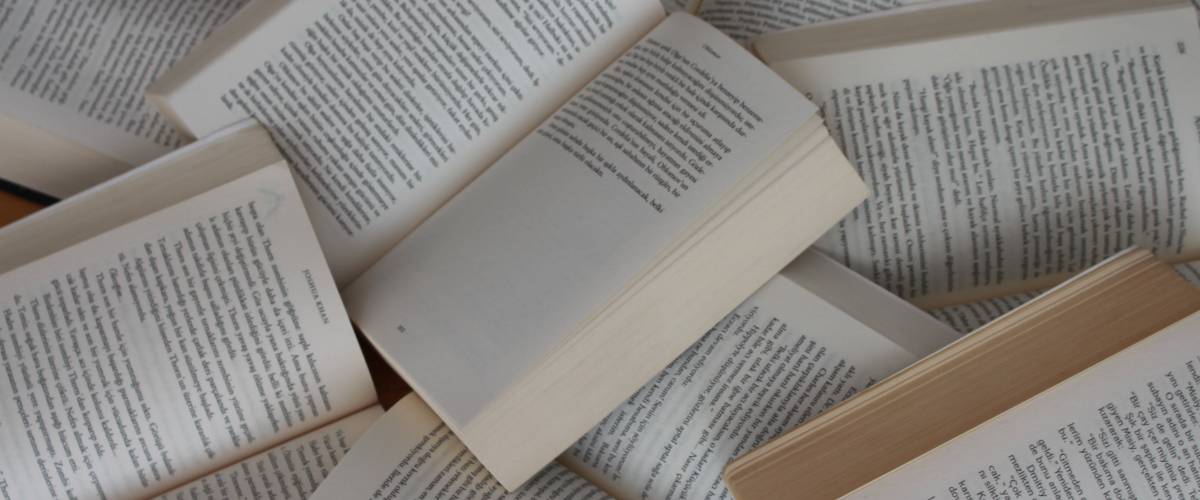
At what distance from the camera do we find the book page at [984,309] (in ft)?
2.58

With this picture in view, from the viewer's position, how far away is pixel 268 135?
73cm

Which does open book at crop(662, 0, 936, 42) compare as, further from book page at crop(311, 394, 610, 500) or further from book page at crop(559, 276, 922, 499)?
book page at crop(311, 394, 610, 500)

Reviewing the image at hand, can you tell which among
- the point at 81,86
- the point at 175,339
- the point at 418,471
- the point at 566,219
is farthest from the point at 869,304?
the point at 81,86

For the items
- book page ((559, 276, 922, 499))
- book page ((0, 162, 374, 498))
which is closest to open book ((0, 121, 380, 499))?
book page ((0, 162, 374, 498))

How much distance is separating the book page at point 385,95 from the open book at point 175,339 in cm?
4

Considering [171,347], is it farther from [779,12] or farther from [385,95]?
[779,12]

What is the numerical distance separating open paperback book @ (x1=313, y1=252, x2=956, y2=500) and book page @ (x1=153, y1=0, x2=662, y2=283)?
0.14 m

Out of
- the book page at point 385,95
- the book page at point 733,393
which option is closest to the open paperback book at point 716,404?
the book page at point 733,393

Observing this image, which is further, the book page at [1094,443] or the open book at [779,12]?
the open book at [779,12]

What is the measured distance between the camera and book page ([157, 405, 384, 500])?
687mm

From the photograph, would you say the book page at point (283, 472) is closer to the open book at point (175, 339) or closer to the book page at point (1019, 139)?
the open book at point (175, 339)

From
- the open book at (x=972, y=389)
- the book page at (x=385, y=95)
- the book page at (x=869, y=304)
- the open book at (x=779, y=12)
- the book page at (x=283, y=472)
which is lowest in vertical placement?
the open book at (x=972, y=389)

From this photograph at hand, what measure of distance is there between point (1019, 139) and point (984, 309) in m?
0.13

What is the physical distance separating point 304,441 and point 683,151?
31cm
